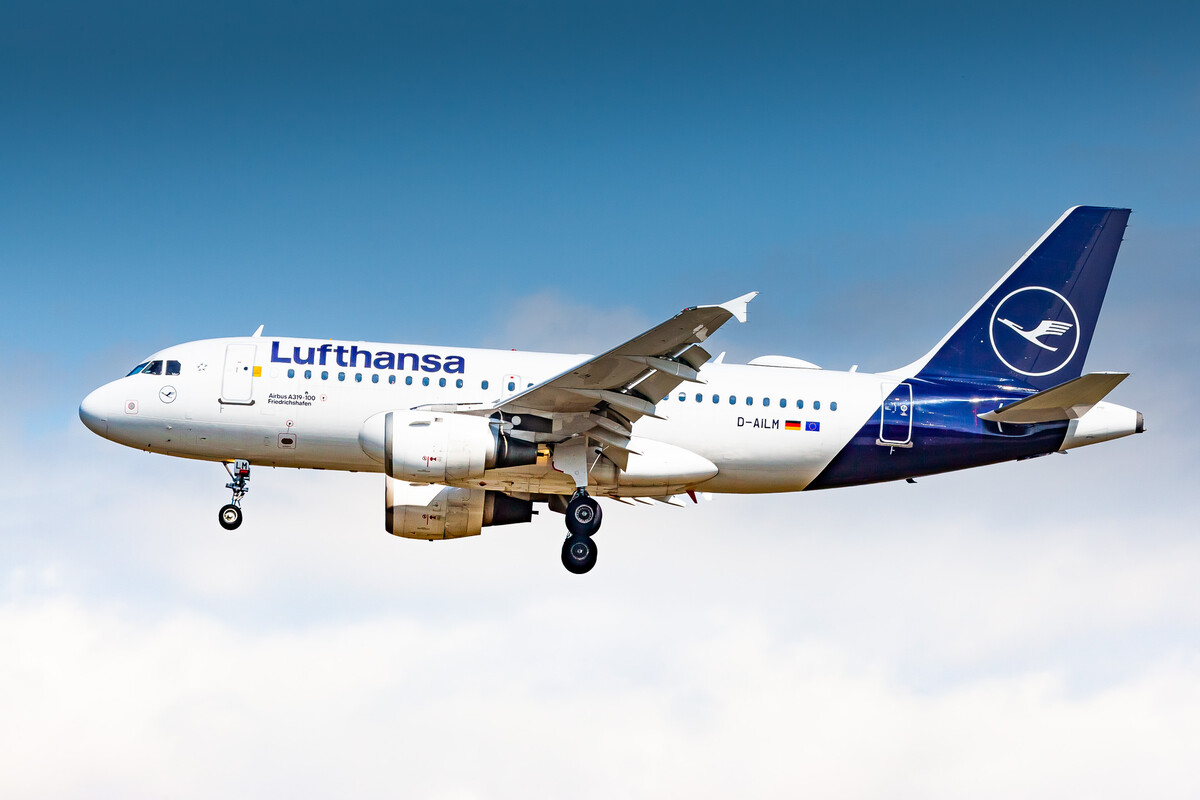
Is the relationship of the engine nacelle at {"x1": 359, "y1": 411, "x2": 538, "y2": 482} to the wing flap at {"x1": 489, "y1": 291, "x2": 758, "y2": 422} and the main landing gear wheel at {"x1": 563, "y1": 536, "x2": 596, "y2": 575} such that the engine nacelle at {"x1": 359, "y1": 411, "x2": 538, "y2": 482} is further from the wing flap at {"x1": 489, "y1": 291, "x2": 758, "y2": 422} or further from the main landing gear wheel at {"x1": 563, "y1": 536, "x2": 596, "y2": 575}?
the main landing gear wheel at {"x1": 563, "y1": 536, "x2": 596, "y2": 575}

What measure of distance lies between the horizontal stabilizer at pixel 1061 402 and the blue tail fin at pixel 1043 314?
72.9 inches

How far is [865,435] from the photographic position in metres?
31.6

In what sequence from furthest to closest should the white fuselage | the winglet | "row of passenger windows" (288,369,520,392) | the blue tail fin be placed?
1. the blue tail fin
2. "row of passenger windows" (288,369,520,392)
3. the white fuselage
4. the winglet

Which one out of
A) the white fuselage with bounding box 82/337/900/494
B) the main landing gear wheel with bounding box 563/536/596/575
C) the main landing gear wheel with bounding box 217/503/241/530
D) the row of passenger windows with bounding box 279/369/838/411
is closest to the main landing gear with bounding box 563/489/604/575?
the main landing gear wheel with bounding box 563/536/596/575

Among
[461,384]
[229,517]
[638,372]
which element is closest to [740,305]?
[638,372]

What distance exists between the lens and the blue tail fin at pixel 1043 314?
3334cm

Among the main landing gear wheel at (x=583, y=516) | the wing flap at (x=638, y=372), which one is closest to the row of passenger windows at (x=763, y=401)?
the wing flap at (x=638, y=372)

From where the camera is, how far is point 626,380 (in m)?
28.2

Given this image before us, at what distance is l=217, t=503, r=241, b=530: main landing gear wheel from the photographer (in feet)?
105

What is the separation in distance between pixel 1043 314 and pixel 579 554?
13.4 meters

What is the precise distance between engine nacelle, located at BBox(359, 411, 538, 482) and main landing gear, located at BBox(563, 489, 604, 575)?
1.94 metres

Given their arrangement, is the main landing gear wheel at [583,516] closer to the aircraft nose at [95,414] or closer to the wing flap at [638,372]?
the wing flap at [638,372]

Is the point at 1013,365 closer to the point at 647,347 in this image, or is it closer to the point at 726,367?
the point at 726,367

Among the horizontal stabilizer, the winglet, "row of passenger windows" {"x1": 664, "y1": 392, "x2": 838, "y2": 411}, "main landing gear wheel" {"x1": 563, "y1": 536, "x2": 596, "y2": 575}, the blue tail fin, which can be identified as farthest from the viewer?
the blue tail fin
